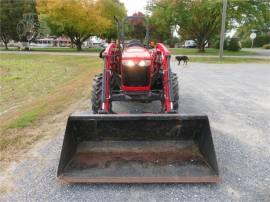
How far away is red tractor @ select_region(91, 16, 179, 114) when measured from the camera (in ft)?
15.2

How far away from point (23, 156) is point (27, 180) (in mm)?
696

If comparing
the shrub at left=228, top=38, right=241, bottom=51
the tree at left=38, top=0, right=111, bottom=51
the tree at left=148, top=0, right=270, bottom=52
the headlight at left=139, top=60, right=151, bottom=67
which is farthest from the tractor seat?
the shrub at left=228, top=38, right=241, bottom=51

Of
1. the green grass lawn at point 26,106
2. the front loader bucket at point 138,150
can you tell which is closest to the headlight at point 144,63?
the front loader bucket at point 138,150

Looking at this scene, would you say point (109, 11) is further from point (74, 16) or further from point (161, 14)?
point (161, 14)

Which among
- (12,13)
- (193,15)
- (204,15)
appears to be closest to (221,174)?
(193,15)

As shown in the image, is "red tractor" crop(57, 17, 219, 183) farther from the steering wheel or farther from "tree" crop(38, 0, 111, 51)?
"tree" crop(38, 0, 111, 51)

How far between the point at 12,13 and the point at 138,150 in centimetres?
4010

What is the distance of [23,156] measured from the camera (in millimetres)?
4031

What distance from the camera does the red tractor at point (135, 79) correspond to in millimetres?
4637

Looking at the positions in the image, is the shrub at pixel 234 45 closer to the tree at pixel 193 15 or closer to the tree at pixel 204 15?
the tree at pixel 204 15

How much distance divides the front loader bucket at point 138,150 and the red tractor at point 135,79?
0.77m

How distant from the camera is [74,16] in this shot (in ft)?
104

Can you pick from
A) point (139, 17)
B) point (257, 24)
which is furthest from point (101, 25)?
point (139, 17)

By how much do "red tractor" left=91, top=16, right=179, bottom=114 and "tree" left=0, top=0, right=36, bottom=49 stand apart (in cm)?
3771
